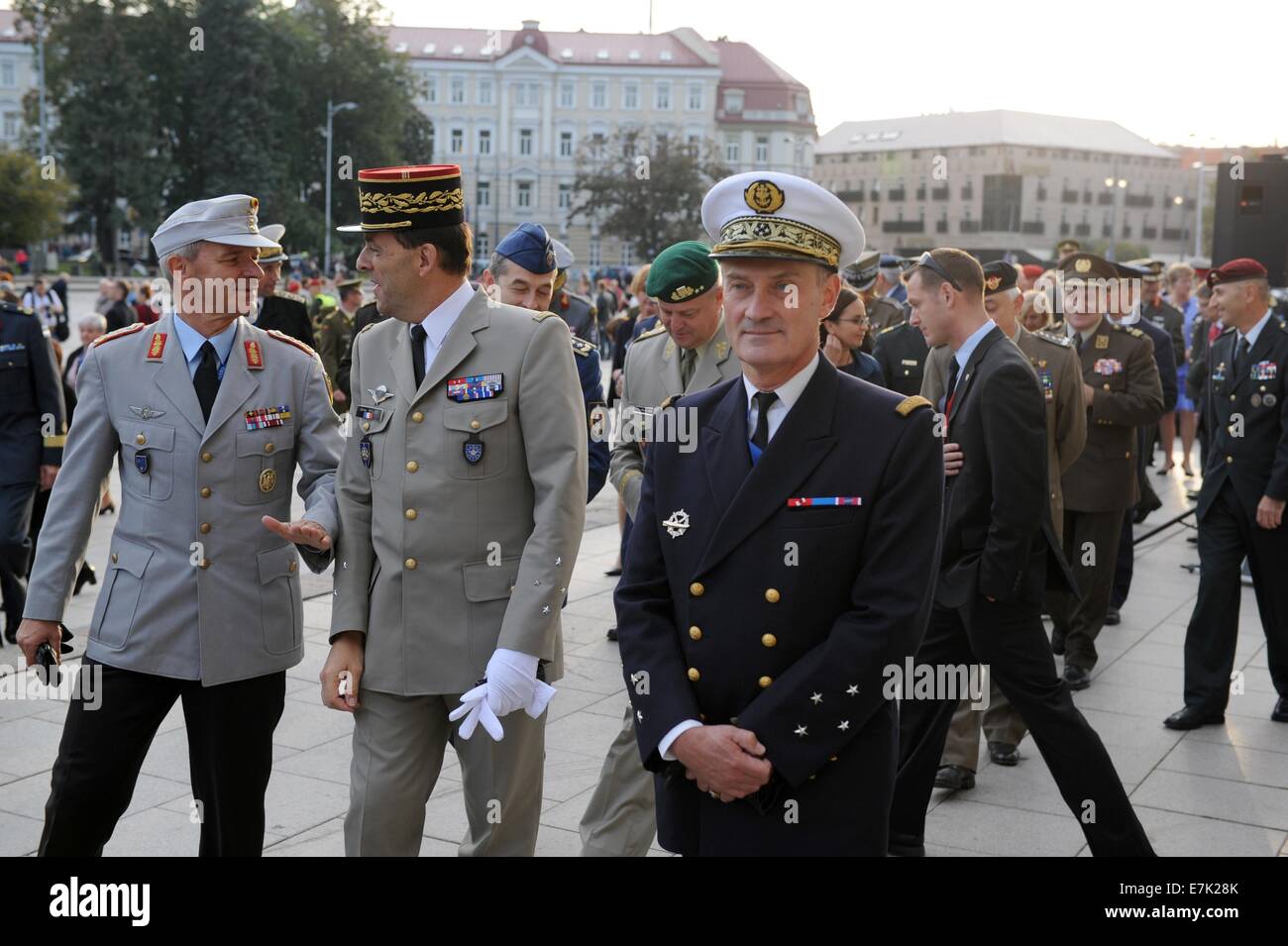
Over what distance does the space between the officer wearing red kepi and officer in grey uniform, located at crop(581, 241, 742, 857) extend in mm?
3027

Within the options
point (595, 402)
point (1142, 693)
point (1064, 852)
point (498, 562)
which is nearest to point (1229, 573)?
point (1142, 693)

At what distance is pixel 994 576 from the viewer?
4.74 metres

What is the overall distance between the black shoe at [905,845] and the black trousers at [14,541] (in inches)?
191

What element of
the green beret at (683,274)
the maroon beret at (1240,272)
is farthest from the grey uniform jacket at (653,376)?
the maroon beret at (1240,272)

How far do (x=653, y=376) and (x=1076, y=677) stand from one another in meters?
3.51

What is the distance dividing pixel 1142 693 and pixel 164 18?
68.4m

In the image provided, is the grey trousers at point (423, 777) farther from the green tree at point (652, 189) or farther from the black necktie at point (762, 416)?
the green tree at point (652, 189)

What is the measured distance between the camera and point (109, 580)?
3.88 meters

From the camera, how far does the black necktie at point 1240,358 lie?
276 inches

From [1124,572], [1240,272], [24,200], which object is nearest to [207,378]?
[1240,272]

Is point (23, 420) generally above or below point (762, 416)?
below

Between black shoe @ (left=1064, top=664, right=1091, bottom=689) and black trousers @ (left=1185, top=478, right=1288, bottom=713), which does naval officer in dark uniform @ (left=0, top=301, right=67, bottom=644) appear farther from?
black trousers @ (left=1185, top=478, right=1288, bottom=713)

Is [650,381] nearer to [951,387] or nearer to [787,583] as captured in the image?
[951,387]

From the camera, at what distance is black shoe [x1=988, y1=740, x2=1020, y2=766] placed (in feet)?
20.4
